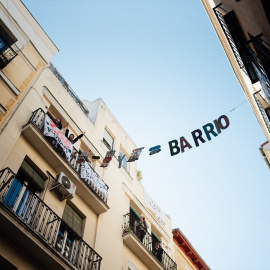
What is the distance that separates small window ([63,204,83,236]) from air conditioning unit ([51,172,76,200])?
0.65 m

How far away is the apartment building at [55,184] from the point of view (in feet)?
25.5

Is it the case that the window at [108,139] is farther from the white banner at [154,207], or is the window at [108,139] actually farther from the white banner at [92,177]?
the white banner at [92,177]

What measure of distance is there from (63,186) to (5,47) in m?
4.74

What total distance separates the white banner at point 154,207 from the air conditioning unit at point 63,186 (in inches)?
259

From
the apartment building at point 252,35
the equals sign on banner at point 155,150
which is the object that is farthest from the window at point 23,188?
the apartment building at point 252,35

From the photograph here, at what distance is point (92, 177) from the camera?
1170cm

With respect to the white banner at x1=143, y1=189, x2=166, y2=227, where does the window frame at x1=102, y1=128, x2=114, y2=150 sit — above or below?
above

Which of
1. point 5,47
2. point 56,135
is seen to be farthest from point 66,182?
point 5,47

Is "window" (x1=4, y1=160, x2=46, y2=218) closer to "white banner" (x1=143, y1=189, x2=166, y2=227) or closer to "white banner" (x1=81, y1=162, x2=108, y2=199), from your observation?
"white banner" (x1=81, y1=162, x2=108, y2=199)

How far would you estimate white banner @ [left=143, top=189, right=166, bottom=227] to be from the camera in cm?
1612

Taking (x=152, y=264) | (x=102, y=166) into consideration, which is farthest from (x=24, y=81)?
(x=152, y=264)

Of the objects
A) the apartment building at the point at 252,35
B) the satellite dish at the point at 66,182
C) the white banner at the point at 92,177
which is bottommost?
the satellite dish at the point at 66,182

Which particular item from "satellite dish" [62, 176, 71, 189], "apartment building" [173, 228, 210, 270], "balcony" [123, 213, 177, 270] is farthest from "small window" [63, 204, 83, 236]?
"apartment building" [173, 228, 210, 270]

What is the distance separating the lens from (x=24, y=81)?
1084cm
